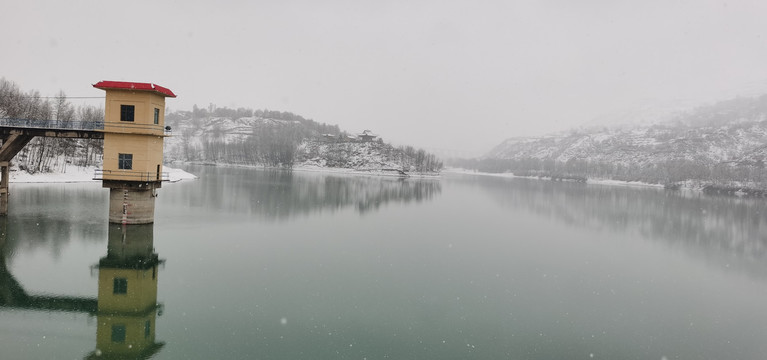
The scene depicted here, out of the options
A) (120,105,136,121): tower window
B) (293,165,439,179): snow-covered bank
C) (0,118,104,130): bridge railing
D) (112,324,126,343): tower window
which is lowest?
(112,324,126,343): tower window

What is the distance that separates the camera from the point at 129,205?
28.2 meters

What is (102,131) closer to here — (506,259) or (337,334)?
(337,334)

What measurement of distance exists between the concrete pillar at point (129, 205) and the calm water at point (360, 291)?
98 centimetres

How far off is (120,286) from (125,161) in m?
12.7

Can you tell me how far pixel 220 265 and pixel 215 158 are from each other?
189 m

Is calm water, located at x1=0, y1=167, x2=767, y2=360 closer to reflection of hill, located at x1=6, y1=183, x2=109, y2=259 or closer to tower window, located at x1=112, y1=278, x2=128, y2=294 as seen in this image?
reflection of hill, located at x1=6, y1=183, x2=109, y2=259

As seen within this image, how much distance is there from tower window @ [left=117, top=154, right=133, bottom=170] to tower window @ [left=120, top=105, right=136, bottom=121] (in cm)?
231

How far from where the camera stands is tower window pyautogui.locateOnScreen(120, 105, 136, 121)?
26859 mm

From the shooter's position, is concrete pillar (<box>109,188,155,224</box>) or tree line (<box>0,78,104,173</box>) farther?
tree line (<box>0,78,104,173</box>)

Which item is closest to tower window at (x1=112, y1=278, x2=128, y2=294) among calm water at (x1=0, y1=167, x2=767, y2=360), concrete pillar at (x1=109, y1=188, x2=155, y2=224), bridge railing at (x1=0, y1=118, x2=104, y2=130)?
calm water at (x1=0, y1=167, x2=767, y2=360)

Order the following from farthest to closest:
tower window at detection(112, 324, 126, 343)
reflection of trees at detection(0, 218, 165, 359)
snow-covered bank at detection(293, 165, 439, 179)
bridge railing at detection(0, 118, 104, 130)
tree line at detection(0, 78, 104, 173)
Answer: snow-covered bank at detection(293, 165, 439, 179), tree line at detection(0, 78, 104, 173), bridge railing at detection(0, 118, 104, 130), tower window at detection(112, 324, 126, 343), reflection of trees at detection(0, 218, 165, 359)

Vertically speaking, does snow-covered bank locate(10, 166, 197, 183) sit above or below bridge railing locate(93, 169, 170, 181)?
below

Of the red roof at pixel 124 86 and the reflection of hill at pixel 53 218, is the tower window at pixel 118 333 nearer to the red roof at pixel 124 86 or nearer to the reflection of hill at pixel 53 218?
the reflection of hill at pixel 53 218

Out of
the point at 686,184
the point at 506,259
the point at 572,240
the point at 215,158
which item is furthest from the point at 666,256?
the point at 215,158
